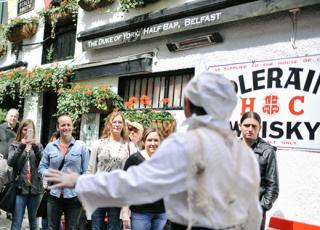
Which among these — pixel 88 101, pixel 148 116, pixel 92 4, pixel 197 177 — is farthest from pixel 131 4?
pixel 197 177

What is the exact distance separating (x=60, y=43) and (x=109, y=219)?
6991mm

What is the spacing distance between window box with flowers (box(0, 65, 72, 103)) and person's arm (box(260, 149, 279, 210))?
21.4 ft

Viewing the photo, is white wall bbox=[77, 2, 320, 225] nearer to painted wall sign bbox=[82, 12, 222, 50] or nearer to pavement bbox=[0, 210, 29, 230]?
painted wall sign bbox=[82, 12, 222, 50]

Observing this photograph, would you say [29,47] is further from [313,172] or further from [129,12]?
[313,172]

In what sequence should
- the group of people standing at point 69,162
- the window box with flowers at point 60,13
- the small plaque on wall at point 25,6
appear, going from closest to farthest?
the group of people standing at point 69,162
the window box with flowers at point 60,13
the small plaque on wall at point 25,6

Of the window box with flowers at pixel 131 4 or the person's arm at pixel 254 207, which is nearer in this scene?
the person's arm at pixel 254 207

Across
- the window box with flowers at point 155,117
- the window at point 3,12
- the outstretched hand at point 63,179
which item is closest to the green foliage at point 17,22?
the window at point 3,12

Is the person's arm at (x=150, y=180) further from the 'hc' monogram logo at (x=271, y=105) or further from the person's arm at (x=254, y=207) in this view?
the 'hc' monogram logo at (x=271, y=105)

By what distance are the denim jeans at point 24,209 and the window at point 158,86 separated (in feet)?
9.74

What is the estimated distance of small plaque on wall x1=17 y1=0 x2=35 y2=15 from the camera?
12203 mm

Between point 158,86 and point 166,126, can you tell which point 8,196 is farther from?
point 158,86

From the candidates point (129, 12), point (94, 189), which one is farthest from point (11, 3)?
point (94, 189)

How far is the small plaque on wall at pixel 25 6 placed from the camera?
1220 centimetres

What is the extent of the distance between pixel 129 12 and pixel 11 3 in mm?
6443
